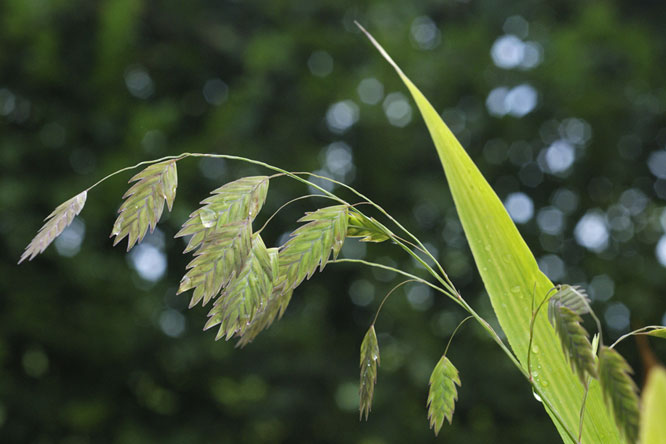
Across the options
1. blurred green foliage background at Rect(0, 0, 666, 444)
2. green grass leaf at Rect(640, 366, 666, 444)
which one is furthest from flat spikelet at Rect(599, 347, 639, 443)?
blurred green foliage background at Rect(0, 0, 666, 444)

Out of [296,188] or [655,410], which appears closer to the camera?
[655,410]

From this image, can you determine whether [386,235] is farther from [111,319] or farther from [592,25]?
[592,25]

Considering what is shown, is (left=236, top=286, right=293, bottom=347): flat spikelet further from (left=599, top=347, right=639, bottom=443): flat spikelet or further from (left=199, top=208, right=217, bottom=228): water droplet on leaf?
(left=599, top=347, right=639, bottom=443): flat spikelet

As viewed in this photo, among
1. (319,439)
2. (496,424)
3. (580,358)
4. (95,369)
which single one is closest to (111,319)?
(95,369)

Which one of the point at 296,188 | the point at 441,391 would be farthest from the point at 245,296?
the point at 296,188

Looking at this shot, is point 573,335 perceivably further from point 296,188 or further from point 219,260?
point 296,188

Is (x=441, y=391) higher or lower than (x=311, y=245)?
lower

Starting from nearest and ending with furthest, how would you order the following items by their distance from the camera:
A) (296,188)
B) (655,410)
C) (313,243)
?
(655,410) < (313,243) < (296,188)
